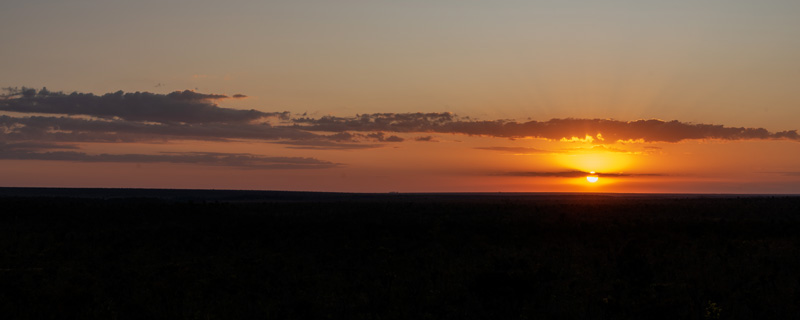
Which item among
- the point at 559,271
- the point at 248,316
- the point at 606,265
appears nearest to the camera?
the point at 248,316

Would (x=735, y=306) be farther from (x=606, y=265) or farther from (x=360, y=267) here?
(x=360, y=267)

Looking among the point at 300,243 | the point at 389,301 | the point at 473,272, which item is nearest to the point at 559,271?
the point at 473,272

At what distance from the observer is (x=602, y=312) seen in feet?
58.0

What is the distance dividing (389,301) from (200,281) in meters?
6.21

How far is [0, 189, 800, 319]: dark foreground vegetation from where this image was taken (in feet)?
58.9

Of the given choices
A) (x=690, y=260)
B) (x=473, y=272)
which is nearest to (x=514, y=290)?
(x=473, y=272)

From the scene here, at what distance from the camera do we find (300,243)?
1314 inches

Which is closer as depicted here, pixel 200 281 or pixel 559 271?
pixel 200 281

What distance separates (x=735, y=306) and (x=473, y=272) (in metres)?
8.13

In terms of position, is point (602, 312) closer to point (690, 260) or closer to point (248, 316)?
point (248, 316)

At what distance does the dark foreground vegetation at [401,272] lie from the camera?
707 inches

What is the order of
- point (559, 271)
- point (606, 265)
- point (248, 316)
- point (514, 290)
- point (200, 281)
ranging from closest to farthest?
1. point (248, 316)
2. point (514, 290)
3. point (200, 281)
4. point (559, 271)
5. point (606, 265)

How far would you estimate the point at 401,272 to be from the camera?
24062 millimetres

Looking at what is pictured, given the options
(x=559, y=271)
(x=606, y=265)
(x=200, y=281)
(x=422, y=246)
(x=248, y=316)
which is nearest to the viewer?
(x=248, y=316)
